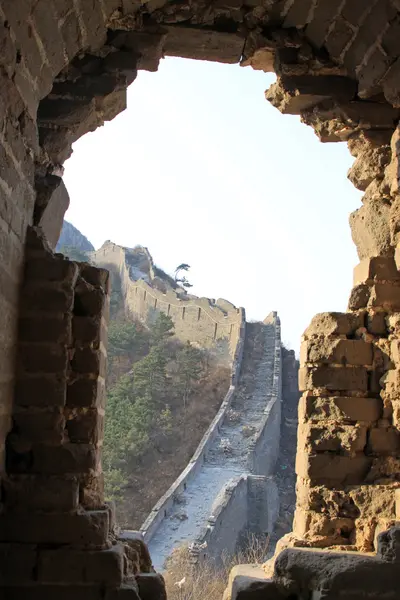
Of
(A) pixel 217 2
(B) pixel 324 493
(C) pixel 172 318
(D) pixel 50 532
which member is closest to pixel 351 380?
(B) pixel 324 493

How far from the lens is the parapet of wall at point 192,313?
38.1 m

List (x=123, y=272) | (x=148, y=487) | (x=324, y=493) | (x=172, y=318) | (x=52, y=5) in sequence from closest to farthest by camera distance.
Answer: (x=52, y=5)
(x=324, y=493)
(x=148, y=487)
(x=172, y=318)
(x=123, y=272)

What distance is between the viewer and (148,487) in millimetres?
25953

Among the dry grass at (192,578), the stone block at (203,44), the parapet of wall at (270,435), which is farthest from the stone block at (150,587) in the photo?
the parapet of wall at (270,435)

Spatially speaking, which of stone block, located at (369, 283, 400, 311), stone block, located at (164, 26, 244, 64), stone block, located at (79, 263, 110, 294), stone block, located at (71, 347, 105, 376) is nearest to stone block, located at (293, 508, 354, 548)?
stone block, located at (369, 283, 400, 311)

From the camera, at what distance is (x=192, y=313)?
39750 millimetres

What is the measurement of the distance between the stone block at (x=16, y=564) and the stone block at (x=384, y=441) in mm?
2308

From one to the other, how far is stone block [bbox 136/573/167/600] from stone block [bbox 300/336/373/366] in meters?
1.80

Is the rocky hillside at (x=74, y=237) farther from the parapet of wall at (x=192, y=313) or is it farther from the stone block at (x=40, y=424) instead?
the stone block at (x=40, y=424)

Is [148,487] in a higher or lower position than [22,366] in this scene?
lower

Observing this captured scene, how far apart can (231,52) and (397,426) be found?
2913 millimetres

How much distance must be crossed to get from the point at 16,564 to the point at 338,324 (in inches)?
103

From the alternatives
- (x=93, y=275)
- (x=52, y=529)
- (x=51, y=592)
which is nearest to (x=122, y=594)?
(x=51, y=592)

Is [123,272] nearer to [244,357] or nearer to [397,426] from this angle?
[244,357]
